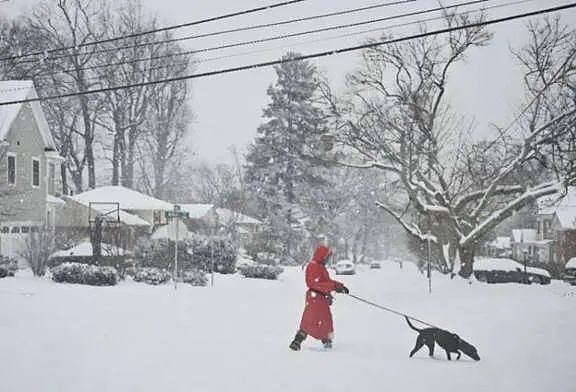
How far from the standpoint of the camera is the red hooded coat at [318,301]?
11.1 m

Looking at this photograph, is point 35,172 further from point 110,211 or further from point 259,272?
point 259,272

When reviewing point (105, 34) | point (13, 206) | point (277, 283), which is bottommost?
point (277, 283)

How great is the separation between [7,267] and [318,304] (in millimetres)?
15927

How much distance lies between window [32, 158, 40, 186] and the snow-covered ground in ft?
49.5

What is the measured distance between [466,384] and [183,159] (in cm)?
4821

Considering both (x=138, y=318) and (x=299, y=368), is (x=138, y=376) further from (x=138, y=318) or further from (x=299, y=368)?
(x=138, y=318)

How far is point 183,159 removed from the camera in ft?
182

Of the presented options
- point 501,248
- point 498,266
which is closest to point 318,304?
point 498,266

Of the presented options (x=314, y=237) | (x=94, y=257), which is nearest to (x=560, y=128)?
(x=94, y=257)

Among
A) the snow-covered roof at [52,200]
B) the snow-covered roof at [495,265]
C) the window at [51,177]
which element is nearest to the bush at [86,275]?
the snow-covered roof at [52,200]

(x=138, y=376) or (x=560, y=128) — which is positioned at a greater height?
(x=560, y=128)

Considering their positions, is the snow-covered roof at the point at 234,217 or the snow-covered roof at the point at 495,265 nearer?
the snow-covered roof at the point at 495,265

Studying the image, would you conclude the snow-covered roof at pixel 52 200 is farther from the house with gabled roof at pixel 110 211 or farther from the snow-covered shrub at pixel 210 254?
the snow-covered shrub at pixel 210 254

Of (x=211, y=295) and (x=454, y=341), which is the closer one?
(x=454, y=341)
